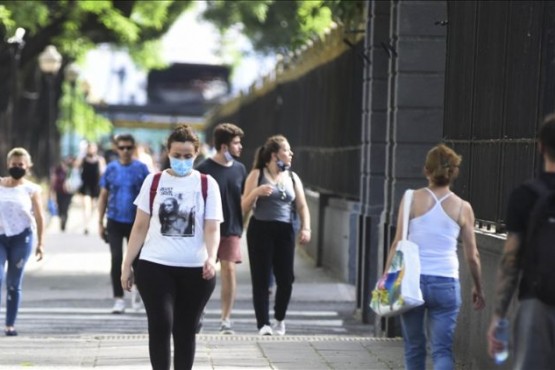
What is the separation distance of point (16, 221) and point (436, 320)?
19.1 feet

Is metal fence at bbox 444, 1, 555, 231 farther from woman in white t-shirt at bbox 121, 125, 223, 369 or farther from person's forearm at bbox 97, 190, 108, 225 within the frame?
person's forearm at bbox 97, 190, 108, 225

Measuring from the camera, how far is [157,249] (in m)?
Answer: 9.70

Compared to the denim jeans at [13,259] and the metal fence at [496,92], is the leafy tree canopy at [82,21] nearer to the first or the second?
the denim jeans at [13,259]

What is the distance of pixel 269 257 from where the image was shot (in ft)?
46.9

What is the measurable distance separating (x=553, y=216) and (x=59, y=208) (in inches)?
1107

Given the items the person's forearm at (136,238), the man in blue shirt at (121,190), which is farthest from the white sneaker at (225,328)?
the person's forearm at (136,238)

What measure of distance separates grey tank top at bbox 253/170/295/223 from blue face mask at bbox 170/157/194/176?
430cm

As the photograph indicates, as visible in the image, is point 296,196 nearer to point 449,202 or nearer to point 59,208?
point 449,202

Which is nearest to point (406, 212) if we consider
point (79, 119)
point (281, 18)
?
point (281, 18)

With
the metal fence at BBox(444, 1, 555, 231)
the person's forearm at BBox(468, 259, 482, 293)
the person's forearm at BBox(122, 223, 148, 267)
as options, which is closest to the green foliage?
the metal fence at BBox(444, 1, 555, 231)

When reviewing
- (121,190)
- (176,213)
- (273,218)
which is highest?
(176,213)

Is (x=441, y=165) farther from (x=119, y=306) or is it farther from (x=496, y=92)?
(x=119, y=306)

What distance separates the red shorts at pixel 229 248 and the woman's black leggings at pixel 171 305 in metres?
4.08

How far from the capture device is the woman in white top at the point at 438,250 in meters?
8.97
